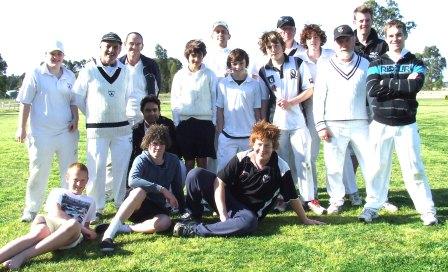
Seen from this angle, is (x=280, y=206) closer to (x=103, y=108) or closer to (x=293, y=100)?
(x=293, y=100)

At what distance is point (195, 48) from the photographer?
708 centimetres

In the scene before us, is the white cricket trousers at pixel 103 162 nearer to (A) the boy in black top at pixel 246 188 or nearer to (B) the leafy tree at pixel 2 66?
(A) the boy in black top at pixel 246 188

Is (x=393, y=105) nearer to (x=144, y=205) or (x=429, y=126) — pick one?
(x=144, y=205)

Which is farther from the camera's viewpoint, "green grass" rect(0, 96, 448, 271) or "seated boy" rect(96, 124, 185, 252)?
"seated boy" rect(96, 124, 185, 252)

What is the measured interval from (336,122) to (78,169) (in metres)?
3.17

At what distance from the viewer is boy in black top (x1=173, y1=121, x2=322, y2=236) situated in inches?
232

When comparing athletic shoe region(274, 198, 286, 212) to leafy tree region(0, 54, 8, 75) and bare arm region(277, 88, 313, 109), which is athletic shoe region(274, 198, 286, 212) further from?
leafy tree region(0, 54, 8, 75)

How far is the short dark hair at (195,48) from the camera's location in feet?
23.3

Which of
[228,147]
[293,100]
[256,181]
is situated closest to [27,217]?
[228,147]

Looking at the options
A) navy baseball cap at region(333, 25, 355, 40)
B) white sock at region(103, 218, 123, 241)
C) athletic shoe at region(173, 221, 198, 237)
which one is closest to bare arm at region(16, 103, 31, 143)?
white sock at region(103, 218, 123, 241)

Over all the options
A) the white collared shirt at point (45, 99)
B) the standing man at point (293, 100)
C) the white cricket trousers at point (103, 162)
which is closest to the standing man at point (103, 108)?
the white cricket trousers at point (103, 162)

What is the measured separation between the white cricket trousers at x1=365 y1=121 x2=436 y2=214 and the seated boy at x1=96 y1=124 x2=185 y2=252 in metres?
2.37

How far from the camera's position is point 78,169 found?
5754 millimetres

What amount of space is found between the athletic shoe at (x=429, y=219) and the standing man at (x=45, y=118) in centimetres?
438
